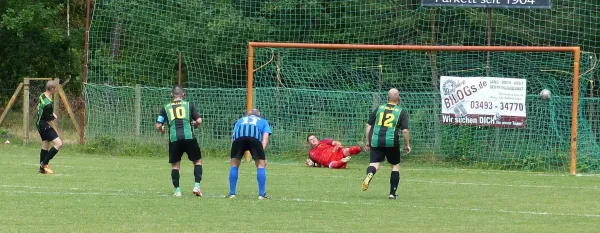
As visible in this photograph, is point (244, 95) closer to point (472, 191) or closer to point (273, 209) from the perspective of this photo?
point (472, 191)

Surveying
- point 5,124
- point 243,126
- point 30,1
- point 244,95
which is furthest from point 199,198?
point 30,1

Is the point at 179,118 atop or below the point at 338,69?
below

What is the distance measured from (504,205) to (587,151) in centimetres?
858

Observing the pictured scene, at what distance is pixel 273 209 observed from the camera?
14.2 metres

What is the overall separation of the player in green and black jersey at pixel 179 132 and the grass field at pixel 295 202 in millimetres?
364

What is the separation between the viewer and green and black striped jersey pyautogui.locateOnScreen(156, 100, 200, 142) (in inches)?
632

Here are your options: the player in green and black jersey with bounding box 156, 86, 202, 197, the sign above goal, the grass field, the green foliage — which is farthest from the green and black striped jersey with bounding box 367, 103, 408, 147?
the green foliage

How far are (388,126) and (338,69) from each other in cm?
1189

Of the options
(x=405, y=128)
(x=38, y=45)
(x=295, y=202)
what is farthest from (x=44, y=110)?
(x=38, y=45)

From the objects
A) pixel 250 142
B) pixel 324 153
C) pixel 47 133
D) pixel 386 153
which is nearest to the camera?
pixel 250 142

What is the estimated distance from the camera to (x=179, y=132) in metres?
16.0

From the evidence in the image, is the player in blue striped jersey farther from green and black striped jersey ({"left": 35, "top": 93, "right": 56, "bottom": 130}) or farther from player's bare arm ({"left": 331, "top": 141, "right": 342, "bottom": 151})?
player's bare arm ({"left": 331, "top": 141, "right": 342, "bottom": 151})

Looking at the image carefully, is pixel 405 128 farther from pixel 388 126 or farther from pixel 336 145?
pixel 336 145

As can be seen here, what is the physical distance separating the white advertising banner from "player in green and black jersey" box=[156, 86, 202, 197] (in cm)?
956
